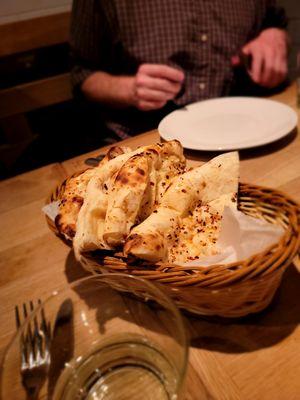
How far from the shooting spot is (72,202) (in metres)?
0.55

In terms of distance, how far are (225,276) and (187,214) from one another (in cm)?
15

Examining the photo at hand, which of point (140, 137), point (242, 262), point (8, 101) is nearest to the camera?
point (242, 262)

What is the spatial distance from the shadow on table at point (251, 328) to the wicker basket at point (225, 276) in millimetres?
18

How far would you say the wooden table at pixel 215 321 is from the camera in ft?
1.35

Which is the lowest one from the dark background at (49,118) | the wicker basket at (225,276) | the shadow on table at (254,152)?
the dark background at (49,118)

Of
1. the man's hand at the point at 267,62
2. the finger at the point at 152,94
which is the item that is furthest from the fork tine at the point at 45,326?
the man's hand at the point at 267,62

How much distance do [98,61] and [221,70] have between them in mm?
464

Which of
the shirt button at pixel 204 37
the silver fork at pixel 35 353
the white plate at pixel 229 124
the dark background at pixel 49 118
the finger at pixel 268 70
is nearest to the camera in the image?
the silver fork at pixel 35 353

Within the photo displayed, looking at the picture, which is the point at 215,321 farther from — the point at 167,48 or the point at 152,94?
the point at 167,48

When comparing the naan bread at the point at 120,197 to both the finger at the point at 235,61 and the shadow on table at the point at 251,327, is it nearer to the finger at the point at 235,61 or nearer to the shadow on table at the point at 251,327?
the shadow on table at the point at 251,327

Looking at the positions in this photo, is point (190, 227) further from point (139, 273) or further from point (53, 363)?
point (53, 363)

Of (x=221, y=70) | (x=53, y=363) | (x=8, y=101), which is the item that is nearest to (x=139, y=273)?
(x=53, y=363)

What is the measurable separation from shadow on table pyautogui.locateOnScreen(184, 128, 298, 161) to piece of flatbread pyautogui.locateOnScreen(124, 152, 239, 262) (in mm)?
311

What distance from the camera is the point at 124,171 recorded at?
499mm
